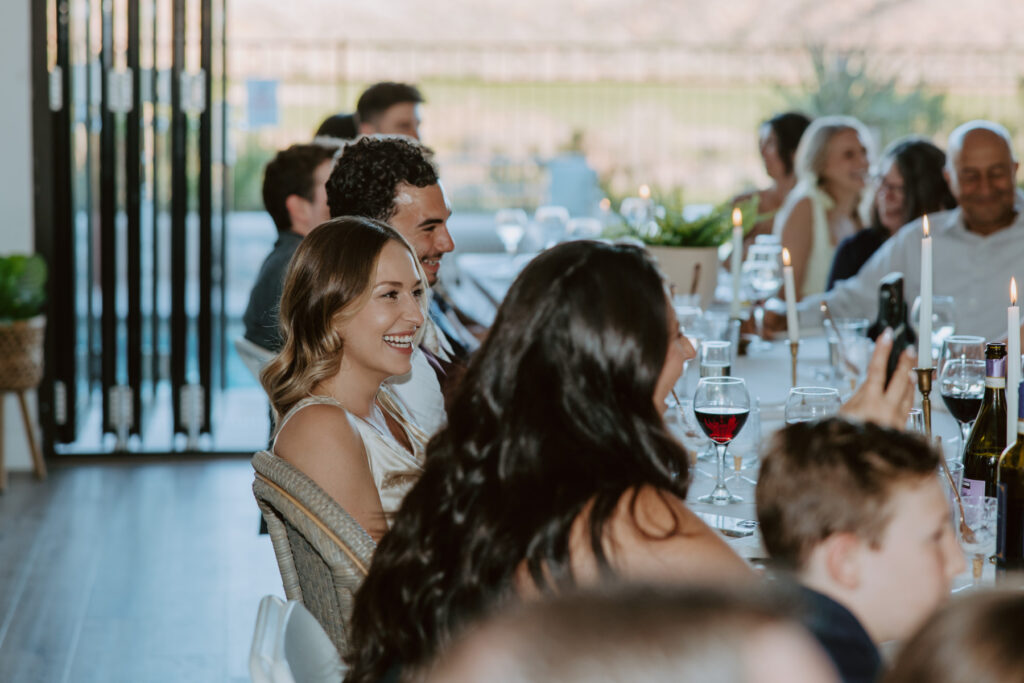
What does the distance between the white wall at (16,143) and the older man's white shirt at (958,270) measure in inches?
110

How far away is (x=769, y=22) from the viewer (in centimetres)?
1750

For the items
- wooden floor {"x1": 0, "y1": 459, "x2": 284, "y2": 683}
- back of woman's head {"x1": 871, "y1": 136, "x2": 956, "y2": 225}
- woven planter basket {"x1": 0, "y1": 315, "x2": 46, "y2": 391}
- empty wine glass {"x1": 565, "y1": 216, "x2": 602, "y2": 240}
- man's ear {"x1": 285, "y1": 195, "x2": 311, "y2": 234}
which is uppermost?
back of woman's head {"x1": 871, "y1": 136, "x2": 956, "y2": 225}

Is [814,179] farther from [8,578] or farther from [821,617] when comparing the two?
[821,617]

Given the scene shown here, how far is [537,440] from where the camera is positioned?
3.95ft

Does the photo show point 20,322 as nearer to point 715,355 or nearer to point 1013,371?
point 715,355

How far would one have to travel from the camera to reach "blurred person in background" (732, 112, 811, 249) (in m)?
5.40

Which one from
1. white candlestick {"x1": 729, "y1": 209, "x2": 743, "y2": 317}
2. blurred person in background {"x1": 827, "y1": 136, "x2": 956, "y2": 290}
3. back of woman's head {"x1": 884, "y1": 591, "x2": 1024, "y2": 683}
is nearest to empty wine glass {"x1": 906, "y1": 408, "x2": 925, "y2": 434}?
white candlestick {"x1": 729, "y1": 209, "x2": 743, "y2": 317}

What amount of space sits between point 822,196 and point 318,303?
131 inches

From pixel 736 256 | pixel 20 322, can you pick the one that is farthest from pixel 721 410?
pixel 20 322

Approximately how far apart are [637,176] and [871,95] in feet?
8.46

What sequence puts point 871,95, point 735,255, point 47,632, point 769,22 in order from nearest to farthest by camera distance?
point 735,255
point 47,632
point 871,95
point 769,22

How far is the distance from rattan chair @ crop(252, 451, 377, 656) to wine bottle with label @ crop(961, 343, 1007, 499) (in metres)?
0.85

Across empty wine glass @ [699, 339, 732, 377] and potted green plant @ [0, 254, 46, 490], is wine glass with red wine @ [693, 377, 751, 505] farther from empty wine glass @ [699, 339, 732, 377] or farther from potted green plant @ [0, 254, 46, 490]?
potted green plant @ [0, 254, 46, 490]

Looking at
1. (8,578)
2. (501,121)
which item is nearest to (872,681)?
(8,578)
